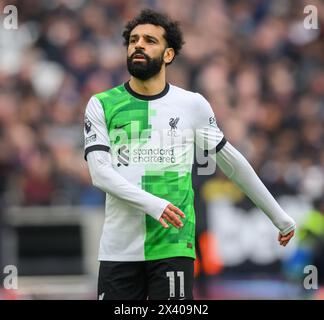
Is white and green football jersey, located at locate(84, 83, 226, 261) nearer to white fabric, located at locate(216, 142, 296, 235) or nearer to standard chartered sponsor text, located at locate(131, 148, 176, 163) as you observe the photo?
standard chartered sponsor text, located at locate(131, 148, 176, 163)

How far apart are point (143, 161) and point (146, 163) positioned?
0.02 m

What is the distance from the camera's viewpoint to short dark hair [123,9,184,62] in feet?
24.0

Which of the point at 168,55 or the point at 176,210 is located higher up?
the point at 168,55

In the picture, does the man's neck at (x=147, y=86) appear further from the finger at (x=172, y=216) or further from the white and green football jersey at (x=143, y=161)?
the finger at (x=172, y=216)

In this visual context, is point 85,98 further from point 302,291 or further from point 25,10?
point 302,291

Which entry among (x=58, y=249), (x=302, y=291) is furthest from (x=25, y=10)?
(x=302, y=291)

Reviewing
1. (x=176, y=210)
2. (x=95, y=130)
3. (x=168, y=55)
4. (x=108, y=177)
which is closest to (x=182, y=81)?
(x=168, y=55)

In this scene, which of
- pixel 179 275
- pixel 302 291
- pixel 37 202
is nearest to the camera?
pixel 179 275

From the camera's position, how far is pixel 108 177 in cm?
703

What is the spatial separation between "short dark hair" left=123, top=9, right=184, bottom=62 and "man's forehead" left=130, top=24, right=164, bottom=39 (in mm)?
24

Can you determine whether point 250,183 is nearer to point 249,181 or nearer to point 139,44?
point 249,181

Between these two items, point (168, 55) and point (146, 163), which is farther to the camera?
point (168, 55)

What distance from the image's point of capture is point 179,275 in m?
7.14
